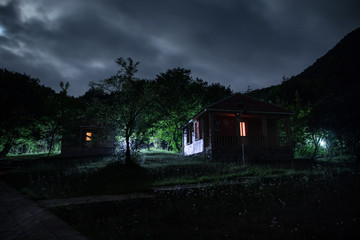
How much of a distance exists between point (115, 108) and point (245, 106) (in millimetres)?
10476

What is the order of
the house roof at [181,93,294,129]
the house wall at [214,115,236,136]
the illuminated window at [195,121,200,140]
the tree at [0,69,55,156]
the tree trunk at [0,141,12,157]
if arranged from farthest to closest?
1. the tree trunk at [0,141,12,157]
2. the illuminated window at [195,121,200,140]
3. the house wall at [214,115,236,136]
4. the tree at [0,69,55,156]
5. the house roof at [181,93,294,129]

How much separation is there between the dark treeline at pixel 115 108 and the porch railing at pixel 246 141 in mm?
5170

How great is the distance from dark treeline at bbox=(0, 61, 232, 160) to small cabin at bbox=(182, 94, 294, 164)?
3970 millimetres

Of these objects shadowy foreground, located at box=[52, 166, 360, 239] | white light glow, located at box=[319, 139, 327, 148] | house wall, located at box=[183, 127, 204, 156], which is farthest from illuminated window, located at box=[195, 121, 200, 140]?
white light glow, located at box=[319, 139, 327, 148]

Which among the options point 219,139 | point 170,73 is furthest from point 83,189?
point 170,73

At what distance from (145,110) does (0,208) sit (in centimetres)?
831

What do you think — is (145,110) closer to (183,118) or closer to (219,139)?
(219,139)

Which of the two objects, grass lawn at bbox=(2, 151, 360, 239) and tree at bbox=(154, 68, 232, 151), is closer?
grass lawn at bbox=(2, 151, 360, 239)

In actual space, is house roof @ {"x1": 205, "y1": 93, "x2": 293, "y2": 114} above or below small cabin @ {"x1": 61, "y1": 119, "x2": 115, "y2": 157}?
above

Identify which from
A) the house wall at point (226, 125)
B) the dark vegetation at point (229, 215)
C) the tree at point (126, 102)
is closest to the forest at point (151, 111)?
the tree at point (126, 102)

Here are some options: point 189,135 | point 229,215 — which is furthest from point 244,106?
point 229,215

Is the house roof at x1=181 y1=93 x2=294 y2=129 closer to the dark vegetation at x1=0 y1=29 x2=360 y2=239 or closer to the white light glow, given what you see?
the dark vegetation at x1=0 y1=29 x2=360 y2=239

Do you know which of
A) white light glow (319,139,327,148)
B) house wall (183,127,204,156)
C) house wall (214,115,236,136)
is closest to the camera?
house wall (183,127,204,156)

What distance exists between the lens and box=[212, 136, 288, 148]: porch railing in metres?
16.5
